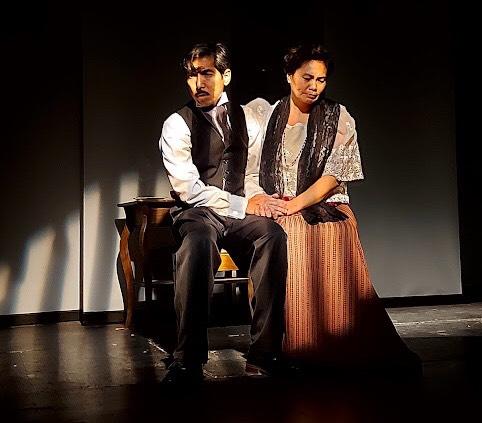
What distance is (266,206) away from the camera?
3.11 m

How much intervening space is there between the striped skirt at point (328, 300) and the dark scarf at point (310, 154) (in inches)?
2.3

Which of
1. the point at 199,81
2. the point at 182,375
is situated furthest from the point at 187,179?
the point at 182,375

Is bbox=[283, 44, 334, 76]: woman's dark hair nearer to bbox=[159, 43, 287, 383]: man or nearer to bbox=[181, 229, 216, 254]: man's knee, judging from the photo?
bbox=[159, 43, 287, 383]: man

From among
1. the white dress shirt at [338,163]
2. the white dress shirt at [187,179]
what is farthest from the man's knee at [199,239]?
the white dress shirt at [338,163]

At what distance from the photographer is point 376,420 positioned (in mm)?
2215

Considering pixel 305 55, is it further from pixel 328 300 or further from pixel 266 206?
pixel 328 300

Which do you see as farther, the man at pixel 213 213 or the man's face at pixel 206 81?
the man's face at pixel 206 81

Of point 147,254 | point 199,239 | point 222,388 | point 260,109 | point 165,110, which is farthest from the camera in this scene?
point 165,110

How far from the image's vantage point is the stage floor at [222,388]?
2322 mm

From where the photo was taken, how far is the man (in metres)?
2.83

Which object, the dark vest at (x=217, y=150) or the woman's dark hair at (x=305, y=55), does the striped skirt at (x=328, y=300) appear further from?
the woman's dark hair at (x=305, y=55)

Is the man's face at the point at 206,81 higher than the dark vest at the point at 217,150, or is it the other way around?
the man's face at the point at 206,81

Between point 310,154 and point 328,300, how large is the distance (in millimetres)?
577

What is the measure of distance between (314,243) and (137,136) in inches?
92.0
